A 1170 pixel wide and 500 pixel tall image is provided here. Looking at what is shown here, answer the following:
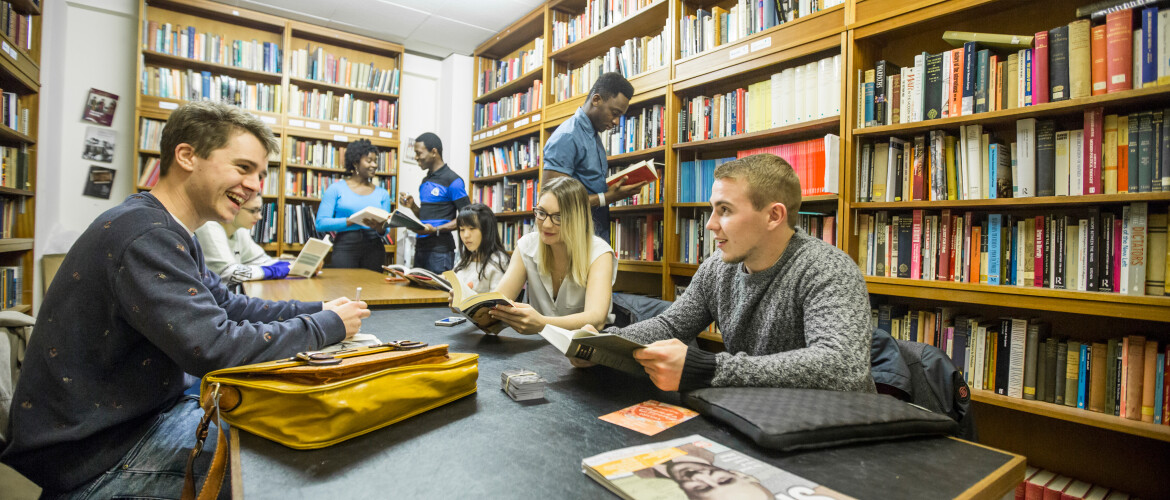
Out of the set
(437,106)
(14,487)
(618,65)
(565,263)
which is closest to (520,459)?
(14,487)

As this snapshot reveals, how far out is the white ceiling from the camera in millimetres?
4301

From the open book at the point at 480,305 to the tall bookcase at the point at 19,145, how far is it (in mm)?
2957

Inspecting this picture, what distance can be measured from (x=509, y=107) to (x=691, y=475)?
4.45m

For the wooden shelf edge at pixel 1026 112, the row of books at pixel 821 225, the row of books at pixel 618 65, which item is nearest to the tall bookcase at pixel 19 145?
the row of books at pixel 618 65

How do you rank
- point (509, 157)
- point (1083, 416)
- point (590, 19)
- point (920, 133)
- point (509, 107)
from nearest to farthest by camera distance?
point (1083, 416), point (920, 133), point (590, 19), point (509, 157), point (509, 107)

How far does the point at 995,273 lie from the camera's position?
6.08 feet

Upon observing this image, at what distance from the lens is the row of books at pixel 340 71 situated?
15.4ft

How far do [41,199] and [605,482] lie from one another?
15.1 ft

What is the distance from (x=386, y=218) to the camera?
3.25 m

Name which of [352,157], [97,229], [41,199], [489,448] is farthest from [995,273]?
[41,199]

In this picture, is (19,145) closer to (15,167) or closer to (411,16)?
(15,167)

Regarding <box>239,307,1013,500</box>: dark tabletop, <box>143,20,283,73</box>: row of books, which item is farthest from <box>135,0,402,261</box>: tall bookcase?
<box>239,307,1013,500</box>: dark tabletop

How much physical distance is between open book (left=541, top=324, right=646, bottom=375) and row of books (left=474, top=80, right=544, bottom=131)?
132 inches

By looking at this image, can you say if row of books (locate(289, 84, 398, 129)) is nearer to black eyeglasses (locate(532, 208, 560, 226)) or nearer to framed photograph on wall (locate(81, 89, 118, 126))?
framed photograph on wall (locate(81, 89, 118, 126))
